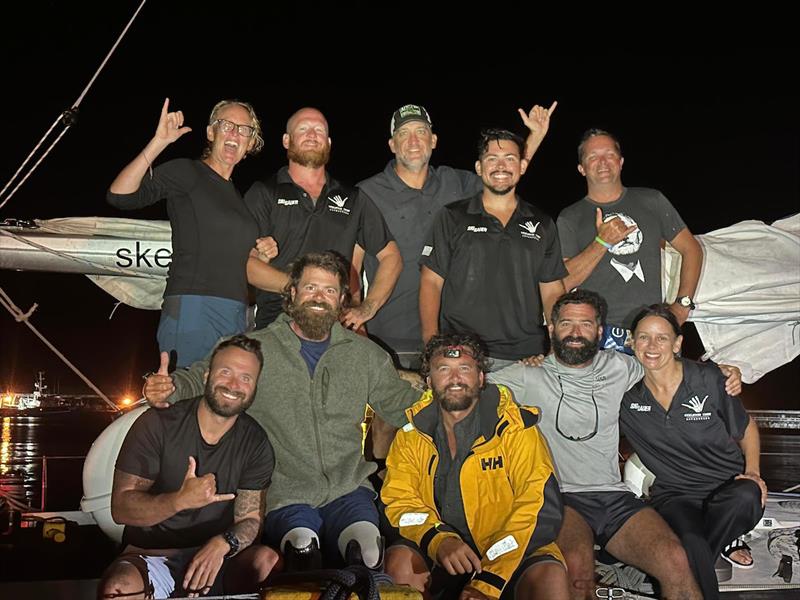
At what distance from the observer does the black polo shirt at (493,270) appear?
5461mm

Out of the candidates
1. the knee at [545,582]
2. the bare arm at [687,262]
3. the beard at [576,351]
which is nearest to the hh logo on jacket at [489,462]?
the knee at [545,582]

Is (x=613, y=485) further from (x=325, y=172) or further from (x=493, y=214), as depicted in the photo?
(x=325, y=172)

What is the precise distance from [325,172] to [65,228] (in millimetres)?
3118

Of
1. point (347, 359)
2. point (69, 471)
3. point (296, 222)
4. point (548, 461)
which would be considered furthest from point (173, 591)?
point (69, 471)

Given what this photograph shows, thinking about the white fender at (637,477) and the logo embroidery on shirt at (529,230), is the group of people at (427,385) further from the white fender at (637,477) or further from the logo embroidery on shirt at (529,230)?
the white fender at (637,477)

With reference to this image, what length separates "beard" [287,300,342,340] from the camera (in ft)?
15.3

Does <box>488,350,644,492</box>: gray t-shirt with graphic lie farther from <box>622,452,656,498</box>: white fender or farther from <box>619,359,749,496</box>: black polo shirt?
<box>622,452,656,498</box>: white fender

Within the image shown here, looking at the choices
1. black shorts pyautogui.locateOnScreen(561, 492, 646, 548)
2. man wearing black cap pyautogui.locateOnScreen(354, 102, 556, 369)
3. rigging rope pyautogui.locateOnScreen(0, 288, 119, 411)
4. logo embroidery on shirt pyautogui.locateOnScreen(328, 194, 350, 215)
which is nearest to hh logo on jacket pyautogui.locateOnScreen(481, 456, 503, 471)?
black shorts pyautogui.locateOnScreen(561, 492, 646, 548)

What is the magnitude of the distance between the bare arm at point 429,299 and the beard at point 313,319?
978 mm

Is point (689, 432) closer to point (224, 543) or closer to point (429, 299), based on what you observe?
point (429, 299)

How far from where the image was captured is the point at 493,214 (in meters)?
5.54

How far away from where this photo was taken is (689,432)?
502cm

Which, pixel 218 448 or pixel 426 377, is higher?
pixel 426 377

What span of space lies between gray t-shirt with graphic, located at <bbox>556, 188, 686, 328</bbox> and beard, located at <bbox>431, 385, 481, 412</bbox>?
189cm
